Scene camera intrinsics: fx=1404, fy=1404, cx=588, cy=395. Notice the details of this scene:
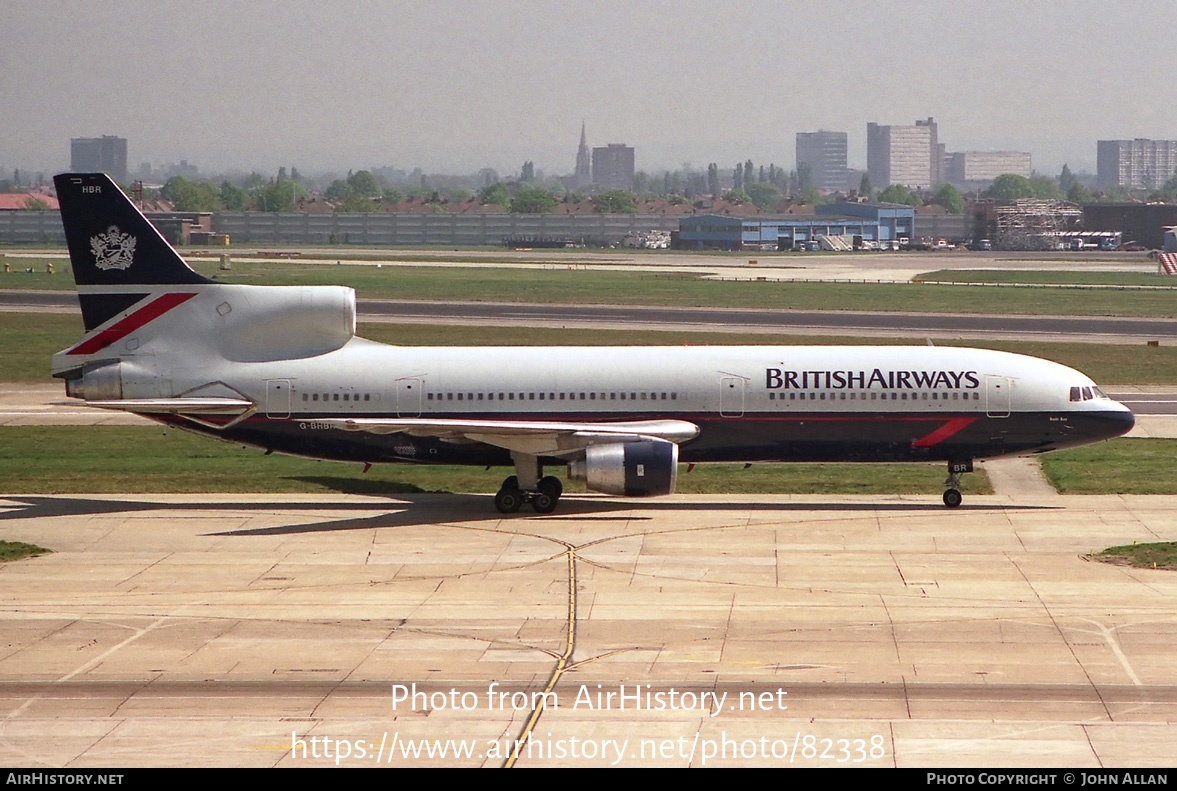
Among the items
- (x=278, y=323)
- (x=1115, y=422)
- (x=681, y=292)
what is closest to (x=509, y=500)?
(x=278, y=323)

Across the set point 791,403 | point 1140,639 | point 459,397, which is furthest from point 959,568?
point 459,397

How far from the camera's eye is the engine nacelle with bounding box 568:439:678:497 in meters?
37.2

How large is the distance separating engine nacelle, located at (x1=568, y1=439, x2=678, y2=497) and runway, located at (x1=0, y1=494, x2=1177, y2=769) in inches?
40.8

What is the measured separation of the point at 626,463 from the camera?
37344 millimetres

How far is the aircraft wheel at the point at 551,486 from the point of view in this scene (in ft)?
130

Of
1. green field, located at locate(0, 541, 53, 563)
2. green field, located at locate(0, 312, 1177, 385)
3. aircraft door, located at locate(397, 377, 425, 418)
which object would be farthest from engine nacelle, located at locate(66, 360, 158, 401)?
green field, located at locate(0, 312, 1177, 385)

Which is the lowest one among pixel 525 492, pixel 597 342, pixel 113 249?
pixel 525 492

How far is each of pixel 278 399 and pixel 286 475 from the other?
598 cm

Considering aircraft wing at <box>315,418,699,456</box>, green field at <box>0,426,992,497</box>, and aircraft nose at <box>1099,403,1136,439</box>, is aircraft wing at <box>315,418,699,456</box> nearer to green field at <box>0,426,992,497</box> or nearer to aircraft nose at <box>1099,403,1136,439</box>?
green field at <box>0,426,992,497</box>

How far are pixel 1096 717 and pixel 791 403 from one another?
62.3ft

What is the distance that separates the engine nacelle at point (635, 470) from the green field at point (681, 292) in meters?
64.3

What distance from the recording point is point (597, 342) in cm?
7738

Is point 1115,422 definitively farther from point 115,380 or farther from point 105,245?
point 105,245

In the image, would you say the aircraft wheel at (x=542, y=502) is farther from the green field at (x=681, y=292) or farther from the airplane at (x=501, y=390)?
the green field at (x=681, y=292)
